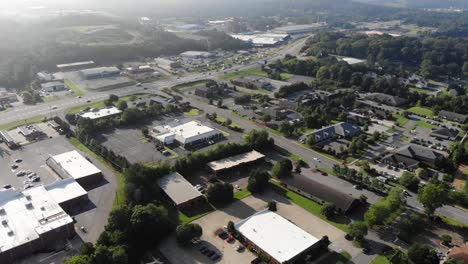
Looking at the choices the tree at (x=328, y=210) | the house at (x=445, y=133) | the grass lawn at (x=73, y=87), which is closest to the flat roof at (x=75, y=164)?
the tree at (x=328, y=210)

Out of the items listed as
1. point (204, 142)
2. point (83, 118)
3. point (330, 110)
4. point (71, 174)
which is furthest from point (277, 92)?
point (71, 174)

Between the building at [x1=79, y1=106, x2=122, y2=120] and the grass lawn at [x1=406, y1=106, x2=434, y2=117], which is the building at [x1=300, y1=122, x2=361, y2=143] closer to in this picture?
the grass lawn at [x1=406, y1=106, x2=434, y2=117]

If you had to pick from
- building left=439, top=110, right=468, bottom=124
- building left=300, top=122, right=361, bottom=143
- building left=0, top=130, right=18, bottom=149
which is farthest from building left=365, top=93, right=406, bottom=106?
building left=0, top=130, right=18, bottom=149

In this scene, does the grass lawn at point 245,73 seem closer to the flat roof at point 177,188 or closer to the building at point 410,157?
the building at point 410,157

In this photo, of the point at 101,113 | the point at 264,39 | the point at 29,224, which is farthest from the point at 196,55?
→ the point at 29,224

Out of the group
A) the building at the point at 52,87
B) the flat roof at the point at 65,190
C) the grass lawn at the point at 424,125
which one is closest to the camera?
the flat roof at the point at 65,190

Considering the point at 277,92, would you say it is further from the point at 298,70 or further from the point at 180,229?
the point at 180,229
